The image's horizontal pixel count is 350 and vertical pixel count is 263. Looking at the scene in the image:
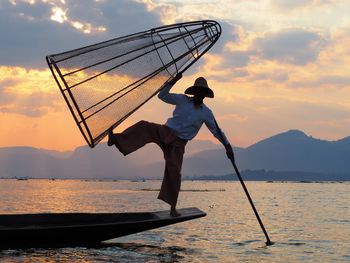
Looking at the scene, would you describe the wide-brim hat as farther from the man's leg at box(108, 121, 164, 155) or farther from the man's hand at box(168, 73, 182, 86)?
the man's leg at box(108, 121, 164, 155)

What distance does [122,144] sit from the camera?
10.5 m

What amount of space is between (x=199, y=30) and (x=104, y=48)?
197 centimetres

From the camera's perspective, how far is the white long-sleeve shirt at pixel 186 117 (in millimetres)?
10930

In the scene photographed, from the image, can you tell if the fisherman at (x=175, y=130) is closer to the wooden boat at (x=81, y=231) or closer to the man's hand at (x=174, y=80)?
the man's hand at (x=174, y=80)

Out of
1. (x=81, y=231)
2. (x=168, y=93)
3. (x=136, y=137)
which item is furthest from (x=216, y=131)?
(x=81, y=231)

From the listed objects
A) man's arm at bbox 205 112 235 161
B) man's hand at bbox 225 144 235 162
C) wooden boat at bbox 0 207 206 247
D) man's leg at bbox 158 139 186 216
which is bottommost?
wooden boat at bbox 0 207 206 247

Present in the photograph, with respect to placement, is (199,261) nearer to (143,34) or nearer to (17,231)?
(17,231)

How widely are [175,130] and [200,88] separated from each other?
0.98m

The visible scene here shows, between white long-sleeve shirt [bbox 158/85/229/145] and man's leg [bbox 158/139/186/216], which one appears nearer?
white long-sleeve shirt [bbox 158/85/229/145]

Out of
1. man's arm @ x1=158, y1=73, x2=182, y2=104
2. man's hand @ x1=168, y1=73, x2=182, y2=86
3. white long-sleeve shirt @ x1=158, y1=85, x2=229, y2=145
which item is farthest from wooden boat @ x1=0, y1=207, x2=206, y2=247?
man's hand @ x1=168, y1=73, x2=182, y2=86

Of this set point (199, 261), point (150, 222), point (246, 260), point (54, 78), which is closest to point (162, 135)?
point (150, 222)

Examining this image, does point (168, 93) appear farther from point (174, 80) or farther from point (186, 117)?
point (186, 117)

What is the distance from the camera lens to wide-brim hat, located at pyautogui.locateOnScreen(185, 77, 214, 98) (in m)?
11.0

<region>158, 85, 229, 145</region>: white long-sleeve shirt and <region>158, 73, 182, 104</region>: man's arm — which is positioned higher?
<region>158, 73, 182, 104</region>: man's arm
